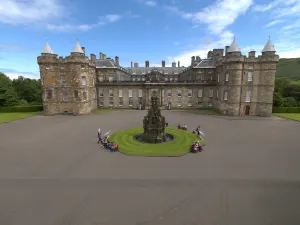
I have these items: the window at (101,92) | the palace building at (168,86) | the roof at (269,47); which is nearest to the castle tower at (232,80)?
the palace building at (168,86)

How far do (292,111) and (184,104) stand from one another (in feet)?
76.1

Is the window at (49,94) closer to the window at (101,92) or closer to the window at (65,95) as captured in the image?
the window at (65,95)

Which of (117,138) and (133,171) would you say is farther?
(117,138)

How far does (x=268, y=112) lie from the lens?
113 ft

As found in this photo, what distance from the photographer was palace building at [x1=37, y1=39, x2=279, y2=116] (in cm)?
3375

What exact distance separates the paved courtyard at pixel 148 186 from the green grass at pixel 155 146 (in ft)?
3.10

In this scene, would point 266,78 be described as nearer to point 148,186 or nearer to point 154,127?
point 154,127

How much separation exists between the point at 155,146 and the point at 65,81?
93.1 ft

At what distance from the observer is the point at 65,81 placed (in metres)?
36.7

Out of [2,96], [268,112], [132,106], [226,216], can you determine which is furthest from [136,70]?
[226,216]

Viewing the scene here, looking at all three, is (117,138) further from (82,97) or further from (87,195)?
(82,97)

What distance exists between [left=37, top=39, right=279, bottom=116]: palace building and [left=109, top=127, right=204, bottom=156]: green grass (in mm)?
20073

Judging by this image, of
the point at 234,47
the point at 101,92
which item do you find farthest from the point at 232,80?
the point at 101,92

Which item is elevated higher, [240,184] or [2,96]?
[2,96]
